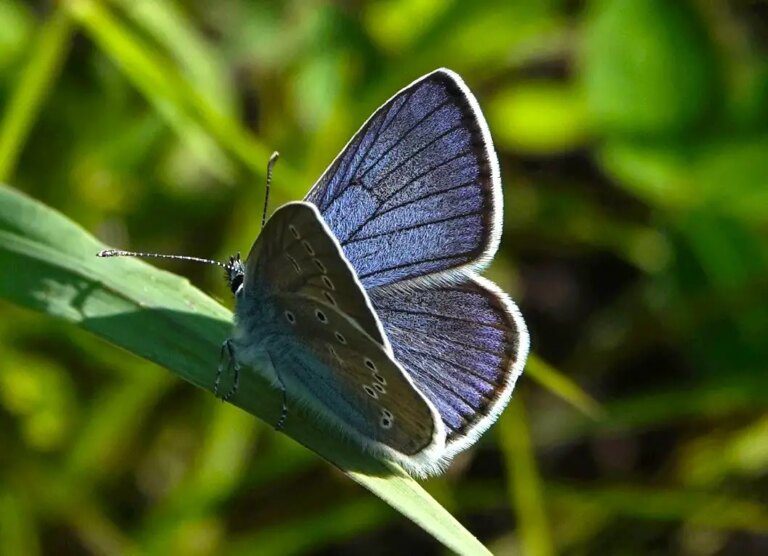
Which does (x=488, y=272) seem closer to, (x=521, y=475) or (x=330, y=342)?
(x=521, y=475)

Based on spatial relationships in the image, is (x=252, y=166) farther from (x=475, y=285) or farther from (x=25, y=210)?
(x=475, y=285)

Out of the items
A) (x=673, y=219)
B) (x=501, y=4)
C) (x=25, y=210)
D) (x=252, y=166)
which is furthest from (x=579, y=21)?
(x=25, y=210)

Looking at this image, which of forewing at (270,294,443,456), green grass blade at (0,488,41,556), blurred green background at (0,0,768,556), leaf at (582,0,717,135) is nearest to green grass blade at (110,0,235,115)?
blurred green background at (0,0,768,556)

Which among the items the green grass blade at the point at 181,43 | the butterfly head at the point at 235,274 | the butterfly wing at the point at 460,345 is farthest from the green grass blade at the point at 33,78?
A: the butterfly wing at the point at 460,345

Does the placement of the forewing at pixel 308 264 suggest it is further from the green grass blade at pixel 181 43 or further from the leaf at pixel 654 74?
the leaf at pixel 654 74

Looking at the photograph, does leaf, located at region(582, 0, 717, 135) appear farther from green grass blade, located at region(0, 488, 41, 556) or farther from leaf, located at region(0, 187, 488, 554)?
green grass blade, located at region(0, 488, 41, 556)
